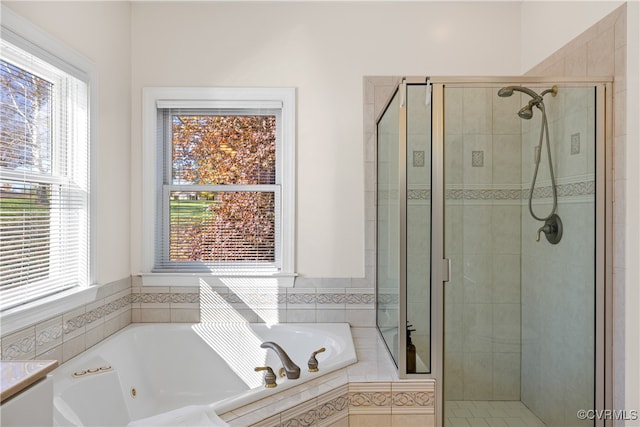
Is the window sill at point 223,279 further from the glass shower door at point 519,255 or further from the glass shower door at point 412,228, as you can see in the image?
the glass shower door at point 519,255

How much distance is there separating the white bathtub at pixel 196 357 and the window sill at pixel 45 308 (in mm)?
263

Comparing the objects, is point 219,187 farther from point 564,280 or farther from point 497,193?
point 564,280

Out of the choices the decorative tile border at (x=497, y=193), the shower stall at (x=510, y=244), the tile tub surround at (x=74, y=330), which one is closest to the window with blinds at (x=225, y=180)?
the tile tub surround at (x=74, y=330)

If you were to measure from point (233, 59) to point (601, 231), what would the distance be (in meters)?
2.24

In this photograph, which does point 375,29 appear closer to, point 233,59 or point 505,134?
point 233,59

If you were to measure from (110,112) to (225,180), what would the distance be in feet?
2.52

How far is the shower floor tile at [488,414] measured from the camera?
182 cm

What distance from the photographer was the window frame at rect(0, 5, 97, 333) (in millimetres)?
1674

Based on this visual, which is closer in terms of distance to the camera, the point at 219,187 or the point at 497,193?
the point at 497,193

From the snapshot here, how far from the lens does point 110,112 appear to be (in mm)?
2457
